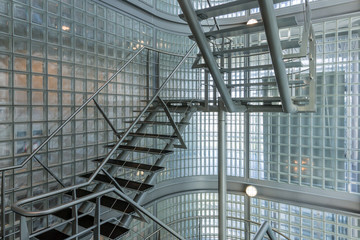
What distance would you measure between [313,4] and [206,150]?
384 cm

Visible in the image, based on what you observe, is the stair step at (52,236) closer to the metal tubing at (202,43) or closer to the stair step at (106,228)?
the stair step at (106,228)

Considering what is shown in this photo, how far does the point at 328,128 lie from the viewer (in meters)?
4.75

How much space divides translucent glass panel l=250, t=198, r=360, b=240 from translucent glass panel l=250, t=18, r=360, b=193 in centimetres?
58

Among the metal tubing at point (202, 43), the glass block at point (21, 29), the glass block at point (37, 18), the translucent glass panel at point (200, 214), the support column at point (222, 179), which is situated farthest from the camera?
the translucent glass panel at point (200, 214)

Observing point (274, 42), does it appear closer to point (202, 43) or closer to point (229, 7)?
point (229, 7)

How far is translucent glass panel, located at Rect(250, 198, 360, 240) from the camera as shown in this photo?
4574 mm

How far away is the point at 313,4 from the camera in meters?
4.75

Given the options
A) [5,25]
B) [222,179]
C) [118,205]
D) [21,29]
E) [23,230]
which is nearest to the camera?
[23,230]

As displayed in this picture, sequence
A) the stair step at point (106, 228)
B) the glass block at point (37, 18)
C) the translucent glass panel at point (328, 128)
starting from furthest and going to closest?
1. the translucent glass panel at point (328, 128)
2. the glass block at point (37, 18)
3. the stair step at point (106, 228)

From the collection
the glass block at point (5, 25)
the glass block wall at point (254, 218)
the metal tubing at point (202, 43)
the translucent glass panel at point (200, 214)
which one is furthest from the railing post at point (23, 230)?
the translucent glass panel at point (200, 214)

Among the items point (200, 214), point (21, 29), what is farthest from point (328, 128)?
point (21, 29)

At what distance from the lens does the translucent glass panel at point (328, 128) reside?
14.8 feet

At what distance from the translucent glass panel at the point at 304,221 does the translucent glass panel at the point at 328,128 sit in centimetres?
58

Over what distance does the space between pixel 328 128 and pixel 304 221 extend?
203 cm
